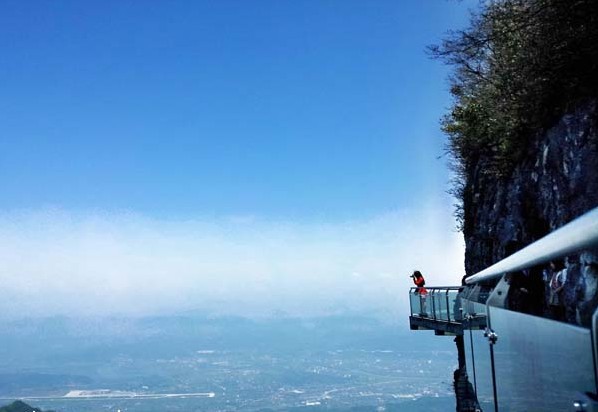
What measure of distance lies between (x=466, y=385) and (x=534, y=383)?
692 cm

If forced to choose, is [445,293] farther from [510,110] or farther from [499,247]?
[510,110]

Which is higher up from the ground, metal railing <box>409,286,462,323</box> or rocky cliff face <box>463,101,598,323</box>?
rocky cliff face <box>463,101,598,323</box>

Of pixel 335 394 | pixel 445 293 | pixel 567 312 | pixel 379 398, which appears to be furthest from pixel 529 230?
pixel 335 394

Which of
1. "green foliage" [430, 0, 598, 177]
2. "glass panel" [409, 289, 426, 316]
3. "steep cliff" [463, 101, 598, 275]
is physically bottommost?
"glass panel" [409, 289, 426, 316]

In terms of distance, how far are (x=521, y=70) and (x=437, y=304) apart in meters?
8.79

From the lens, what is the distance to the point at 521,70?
11742 mm

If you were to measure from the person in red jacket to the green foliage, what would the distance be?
4.59 m

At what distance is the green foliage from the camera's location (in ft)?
32.2

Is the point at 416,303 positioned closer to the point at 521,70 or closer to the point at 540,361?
the point at 521,70

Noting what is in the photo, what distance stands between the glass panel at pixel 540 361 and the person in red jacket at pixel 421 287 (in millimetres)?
16346

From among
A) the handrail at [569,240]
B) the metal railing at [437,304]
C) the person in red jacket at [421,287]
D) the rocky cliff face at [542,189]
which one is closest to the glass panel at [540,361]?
the handrail at [569,240]

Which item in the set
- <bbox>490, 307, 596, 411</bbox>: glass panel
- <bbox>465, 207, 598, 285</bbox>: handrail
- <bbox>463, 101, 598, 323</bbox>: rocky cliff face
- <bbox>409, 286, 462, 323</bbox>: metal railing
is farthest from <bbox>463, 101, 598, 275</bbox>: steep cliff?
<bbox>465, 207, 598, 285</bbox>: handrail

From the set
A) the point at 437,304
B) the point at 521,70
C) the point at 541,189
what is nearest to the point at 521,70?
the point at 521,70

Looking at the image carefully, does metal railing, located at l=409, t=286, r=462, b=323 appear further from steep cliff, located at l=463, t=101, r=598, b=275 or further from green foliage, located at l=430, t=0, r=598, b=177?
green foliage, located at l=430, t=0, r=598, b=177
